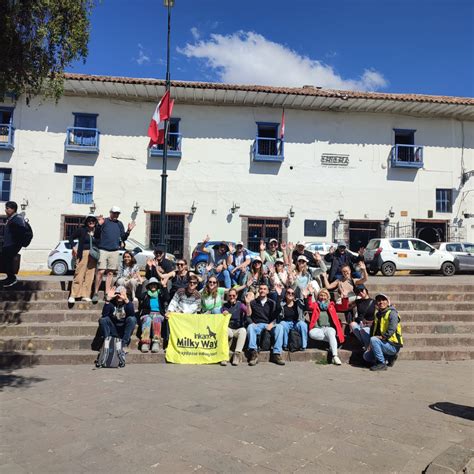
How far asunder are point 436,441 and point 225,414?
2.04 metres

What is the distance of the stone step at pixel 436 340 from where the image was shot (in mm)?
7652

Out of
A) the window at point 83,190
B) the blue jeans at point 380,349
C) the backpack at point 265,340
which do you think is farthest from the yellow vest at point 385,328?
the window at point 83,190

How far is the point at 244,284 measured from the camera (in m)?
8.44

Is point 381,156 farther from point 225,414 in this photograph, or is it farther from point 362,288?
point 225,414

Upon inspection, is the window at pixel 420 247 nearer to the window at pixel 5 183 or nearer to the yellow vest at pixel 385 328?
the yellow vest at pixel 385 328

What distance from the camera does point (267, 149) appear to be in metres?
20.5

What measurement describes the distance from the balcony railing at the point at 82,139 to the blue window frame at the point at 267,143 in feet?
24.1

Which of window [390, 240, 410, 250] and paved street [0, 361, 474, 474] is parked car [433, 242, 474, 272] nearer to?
window [390, 240, 410, 250]

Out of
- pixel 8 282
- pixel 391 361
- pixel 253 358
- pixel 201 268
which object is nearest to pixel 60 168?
pixel 201 268

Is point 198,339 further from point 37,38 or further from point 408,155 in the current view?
point 408,155

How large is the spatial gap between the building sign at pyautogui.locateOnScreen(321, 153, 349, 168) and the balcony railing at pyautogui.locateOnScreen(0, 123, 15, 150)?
1427 centimetres

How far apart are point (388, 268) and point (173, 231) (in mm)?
9501

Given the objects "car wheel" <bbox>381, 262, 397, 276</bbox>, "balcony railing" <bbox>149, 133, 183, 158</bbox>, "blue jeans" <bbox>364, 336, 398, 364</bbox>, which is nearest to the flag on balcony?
"balcony railing" <bbox>149, 133, 183, 158</bbox>

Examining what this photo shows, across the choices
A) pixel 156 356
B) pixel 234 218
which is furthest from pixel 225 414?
pixel 234 218
